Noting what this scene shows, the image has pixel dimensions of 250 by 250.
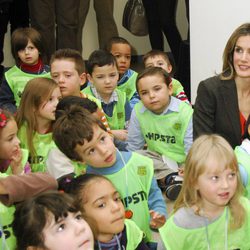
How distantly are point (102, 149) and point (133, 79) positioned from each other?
175cm

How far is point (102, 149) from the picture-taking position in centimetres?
192

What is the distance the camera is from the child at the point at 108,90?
3.07 m

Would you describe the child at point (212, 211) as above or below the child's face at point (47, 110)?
below

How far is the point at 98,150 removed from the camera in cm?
192

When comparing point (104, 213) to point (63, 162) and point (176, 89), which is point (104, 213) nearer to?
point (63, 162)

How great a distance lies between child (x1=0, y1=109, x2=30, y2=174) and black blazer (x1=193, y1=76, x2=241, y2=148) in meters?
0.81

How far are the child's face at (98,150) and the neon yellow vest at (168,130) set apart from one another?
85 centimetres

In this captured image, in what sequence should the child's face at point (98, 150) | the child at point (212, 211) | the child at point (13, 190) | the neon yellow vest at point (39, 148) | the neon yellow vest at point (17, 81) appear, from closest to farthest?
the child at point (13, 190)
the child at point (212, 211)
the child's face at point (98, 150)
the neon yellow vest at point (39, 148)
the neon yellow vest at point (17, 81)

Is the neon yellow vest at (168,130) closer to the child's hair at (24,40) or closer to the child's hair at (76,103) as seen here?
the child's hair at (76,103)

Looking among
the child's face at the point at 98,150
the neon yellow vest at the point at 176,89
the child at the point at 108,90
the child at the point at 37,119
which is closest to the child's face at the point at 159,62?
the neon yellow vest at the point at 176,89

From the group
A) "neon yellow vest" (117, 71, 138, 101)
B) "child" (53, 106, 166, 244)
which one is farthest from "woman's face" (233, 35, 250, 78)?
"neon yellow vest" (117, 71, 138, 101)

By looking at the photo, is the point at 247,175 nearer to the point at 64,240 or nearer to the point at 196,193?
the point at 196,193

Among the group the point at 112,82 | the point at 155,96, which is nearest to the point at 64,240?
the point at 155,96

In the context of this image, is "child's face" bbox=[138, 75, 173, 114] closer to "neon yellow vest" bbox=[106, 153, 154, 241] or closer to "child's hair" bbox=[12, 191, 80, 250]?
"neon yellow vest" bbox=[106, 153, 154, 241]
